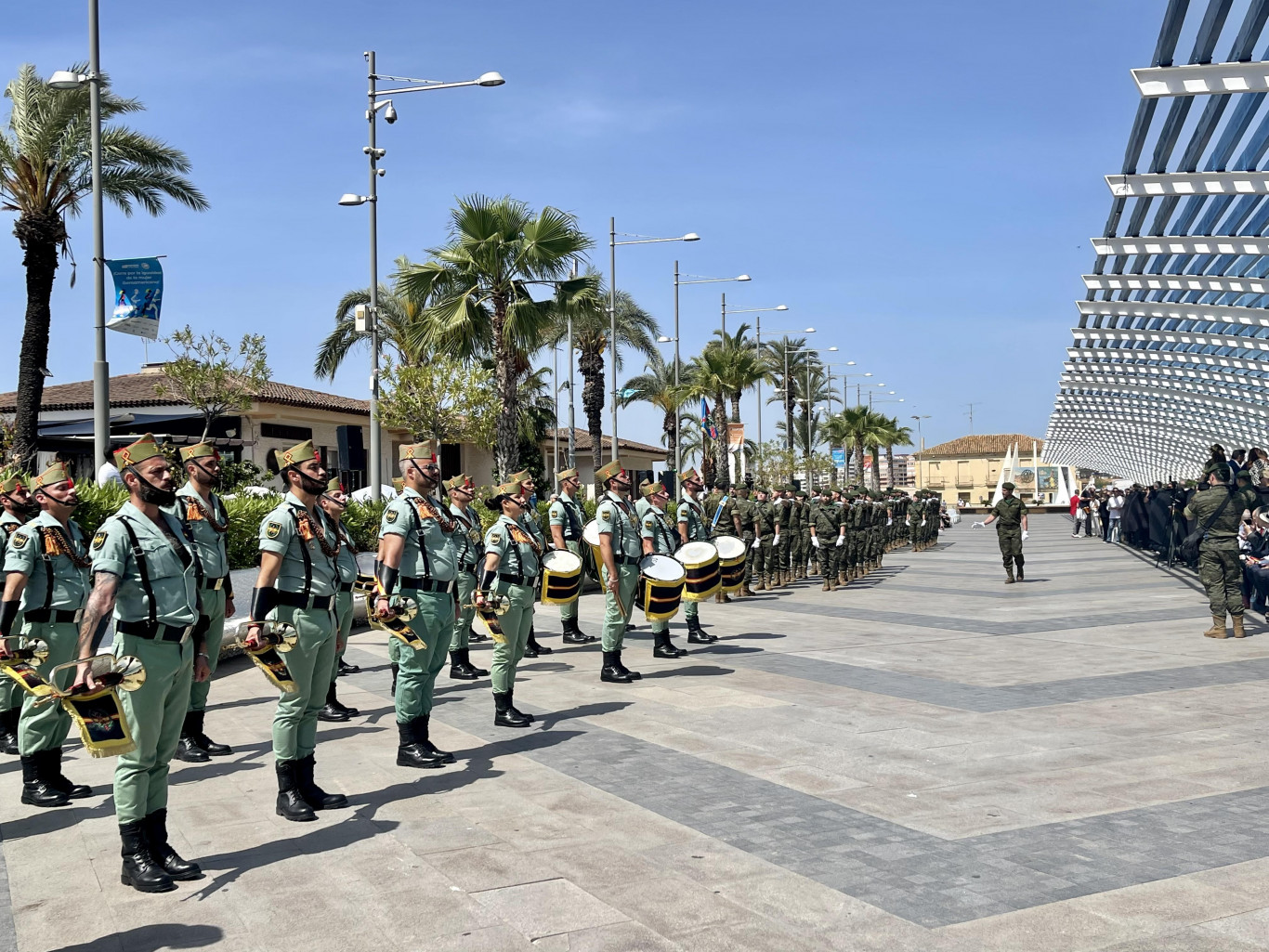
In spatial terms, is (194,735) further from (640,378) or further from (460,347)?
(640,378)

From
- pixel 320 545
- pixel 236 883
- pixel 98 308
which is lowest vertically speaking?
pixel 236 883

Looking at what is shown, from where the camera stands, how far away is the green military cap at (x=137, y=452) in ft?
17.4

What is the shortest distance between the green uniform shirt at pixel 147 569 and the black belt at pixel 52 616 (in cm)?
215

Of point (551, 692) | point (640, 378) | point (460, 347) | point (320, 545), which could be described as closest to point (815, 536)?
point (460, 347)

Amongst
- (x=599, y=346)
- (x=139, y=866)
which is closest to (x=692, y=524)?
(x=139, y=866)

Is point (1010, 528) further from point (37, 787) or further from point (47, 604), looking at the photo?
point (37, 787)

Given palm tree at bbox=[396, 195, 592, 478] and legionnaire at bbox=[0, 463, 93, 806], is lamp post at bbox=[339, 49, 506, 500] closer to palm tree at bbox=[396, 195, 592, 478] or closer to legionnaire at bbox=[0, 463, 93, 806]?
palm tree at bbox=[396, 195, 592, 478]

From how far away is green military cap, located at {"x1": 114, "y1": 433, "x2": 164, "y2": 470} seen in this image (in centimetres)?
532

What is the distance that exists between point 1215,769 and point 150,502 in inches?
236

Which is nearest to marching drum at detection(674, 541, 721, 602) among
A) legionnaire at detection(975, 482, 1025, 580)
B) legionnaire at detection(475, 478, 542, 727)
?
legionnaire at detection(475, 478, 542, 727)

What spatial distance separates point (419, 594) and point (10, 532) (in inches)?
105

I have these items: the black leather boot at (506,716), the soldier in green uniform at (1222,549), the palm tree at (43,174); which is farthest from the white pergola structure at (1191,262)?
the palm tree at (43,174)

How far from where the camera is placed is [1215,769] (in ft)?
22.6

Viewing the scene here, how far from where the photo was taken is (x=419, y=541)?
7418 millimetres
